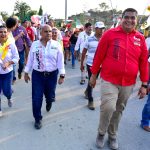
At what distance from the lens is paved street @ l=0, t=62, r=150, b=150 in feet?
15.2

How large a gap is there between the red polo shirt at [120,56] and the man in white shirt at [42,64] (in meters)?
1.05

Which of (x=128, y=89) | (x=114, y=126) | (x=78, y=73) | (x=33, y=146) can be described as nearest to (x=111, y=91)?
(x=128, y=89)

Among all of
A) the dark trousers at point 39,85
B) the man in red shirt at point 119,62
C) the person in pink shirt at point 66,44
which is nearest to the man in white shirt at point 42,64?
the dark trousers at point 39,85

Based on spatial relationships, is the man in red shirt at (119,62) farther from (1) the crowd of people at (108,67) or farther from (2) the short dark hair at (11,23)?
(2) the short dark hair at (11,23)

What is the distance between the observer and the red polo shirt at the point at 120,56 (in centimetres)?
411

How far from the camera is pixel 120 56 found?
13.5ft

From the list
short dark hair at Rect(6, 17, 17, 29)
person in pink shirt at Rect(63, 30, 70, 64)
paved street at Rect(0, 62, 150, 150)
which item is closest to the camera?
paved street at Rect(0, 62, 150, 150)

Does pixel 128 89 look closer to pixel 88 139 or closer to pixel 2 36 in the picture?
pixel 88 139

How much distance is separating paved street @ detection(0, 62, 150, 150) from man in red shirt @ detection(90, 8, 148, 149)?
68cm

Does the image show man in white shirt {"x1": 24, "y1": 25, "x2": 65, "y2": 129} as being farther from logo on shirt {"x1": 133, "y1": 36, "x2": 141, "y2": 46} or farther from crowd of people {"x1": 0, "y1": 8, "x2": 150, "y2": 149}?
logo on shirt {"x1": 133, "y1": 36, "x2": 141, "y2": 46}

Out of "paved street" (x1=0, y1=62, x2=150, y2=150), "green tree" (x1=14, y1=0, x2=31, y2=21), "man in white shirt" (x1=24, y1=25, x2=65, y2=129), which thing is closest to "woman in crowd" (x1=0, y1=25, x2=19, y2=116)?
"man in white shirt" (x1=24, y1=25, x2=65, y2=129)

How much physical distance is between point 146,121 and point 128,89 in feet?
4.11

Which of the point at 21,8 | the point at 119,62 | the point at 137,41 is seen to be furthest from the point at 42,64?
the point at 21,8

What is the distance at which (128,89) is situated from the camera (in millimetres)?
4336
